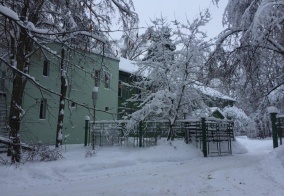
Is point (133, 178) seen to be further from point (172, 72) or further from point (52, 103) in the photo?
point (52, 103)

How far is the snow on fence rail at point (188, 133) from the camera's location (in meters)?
12.0

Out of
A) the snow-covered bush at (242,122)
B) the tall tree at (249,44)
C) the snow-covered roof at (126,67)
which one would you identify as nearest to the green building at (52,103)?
the snow-covered roof at (126,67)

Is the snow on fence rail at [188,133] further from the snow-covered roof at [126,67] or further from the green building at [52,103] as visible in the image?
the snow-covered roof at [126,67]

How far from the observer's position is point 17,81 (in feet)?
30.3

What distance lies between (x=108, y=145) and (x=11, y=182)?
776 centimetres

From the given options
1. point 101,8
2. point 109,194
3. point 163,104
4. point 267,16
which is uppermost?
point 267,16

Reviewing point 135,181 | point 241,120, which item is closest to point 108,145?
point 135,181

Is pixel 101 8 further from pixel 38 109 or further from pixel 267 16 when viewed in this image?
pixel 38 109

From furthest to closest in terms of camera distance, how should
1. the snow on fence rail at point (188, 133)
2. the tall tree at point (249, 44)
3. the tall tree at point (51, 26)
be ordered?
the snow on fence rail at point (188, 133) < the tall tree at point (249, 44) < the tall tree at point (51, 26)

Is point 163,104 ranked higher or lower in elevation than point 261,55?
lower

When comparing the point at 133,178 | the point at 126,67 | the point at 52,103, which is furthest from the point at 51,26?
the point at 126,67

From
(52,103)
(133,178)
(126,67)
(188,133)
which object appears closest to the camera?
(133,178)

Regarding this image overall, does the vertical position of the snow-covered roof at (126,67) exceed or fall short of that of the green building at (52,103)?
it exceeds it

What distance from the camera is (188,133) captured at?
1215cm
